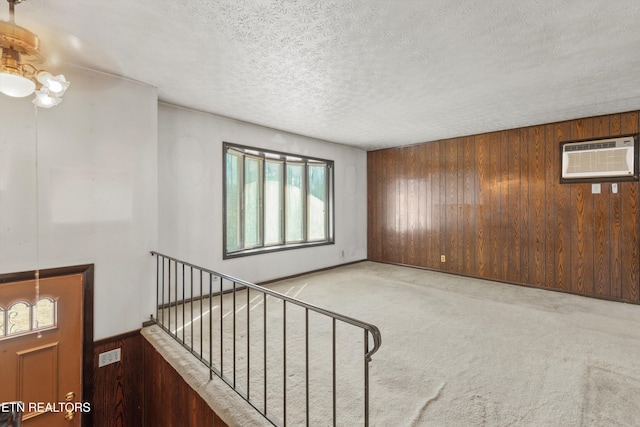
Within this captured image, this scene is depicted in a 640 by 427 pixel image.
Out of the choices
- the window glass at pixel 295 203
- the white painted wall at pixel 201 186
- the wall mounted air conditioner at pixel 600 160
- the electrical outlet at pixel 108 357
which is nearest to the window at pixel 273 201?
the window glass at pixel 295 203

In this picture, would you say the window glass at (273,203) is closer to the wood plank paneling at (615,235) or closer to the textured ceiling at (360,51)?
the textured ceiling at (360,51)

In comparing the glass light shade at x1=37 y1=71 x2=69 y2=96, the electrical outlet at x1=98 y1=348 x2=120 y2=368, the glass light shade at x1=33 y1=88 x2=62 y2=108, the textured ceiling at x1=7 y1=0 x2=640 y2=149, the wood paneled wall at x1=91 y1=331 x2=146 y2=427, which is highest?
the textured ceiling at x1=7 y1=0 x2=640 y2=149

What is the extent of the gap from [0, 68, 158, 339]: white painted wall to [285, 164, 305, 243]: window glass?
89.4 inches

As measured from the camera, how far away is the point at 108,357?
8.43ft

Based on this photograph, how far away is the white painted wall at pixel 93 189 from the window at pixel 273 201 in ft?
3.87

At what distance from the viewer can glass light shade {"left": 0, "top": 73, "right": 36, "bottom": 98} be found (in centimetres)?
172

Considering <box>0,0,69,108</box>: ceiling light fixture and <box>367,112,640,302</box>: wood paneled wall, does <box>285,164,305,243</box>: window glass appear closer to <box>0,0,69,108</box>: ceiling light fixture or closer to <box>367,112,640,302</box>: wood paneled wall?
<box>367,112,640,302</box>: wood paneled wall

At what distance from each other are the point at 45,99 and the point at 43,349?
192 centimetres

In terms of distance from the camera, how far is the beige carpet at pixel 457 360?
5.70 feet

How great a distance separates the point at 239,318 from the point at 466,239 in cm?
386

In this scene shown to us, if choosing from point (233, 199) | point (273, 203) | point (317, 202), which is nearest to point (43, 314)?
point (233, 199)

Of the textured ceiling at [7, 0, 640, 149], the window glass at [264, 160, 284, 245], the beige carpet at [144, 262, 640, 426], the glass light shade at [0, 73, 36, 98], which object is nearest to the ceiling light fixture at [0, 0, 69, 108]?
the glass light shade at [0, 73, 36, 98]

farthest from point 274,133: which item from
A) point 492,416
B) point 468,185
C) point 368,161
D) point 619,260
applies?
point 619,260

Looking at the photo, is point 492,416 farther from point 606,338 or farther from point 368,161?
point 368,161
